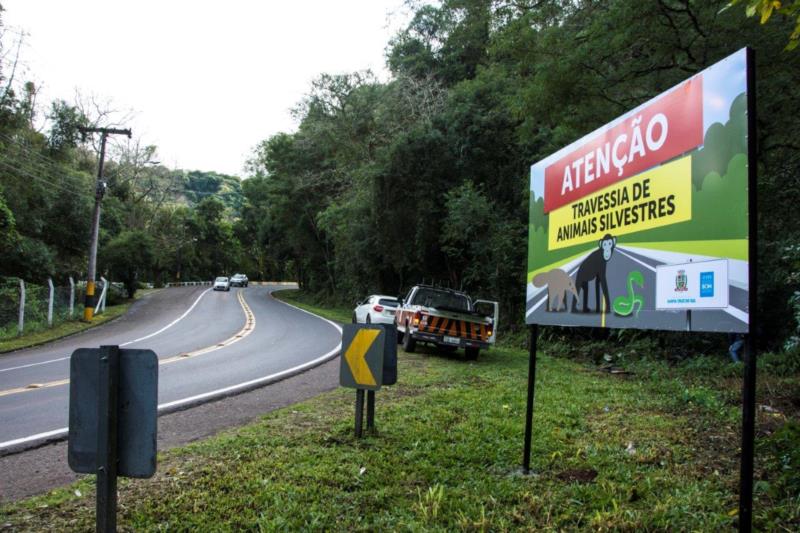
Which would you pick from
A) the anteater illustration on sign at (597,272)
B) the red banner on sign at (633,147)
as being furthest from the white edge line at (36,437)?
the red banner on sign at (633,147)

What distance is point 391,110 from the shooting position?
23438mm

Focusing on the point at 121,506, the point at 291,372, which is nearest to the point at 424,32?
the point at 291,372

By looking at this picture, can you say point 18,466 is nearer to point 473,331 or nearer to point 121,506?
point 121,506

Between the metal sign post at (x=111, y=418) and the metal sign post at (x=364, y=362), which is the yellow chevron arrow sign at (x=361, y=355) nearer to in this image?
the metal sign post at (x=364, y=362)

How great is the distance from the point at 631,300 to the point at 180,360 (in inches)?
418

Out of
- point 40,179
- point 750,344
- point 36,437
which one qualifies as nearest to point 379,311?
point 36,437

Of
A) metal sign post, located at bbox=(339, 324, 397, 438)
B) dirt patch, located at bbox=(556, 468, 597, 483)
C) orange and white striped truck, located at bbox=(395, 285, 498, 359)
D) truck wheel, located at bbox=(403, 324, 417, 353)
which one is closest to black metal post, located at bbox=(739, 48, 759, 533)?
dirt patch, located at bbox=(556, 468, 597, 483)

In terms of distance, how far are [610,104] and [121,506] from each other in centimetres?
956

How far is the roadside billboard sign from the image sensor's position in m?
2.72

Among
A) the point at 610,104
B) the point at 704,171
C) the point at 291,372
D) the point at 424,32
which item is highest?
the point at 424,32

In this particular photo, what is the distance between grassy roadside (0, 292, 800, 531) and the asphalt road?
4.16ft

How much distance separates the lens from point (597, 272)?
3955 millimetres

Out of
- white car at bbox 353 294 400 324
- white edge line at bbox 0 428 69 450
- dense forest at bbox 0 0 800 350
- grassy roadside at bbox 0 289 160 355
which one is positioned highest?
dense forest at bbox 0 0 800 350

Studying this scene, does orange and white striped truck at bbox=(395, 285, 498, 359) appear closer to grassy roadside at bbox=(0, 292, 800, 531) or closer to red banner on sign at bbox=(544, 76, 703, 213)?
grassy roadside at bbox=(0, 292, 800, 531)
